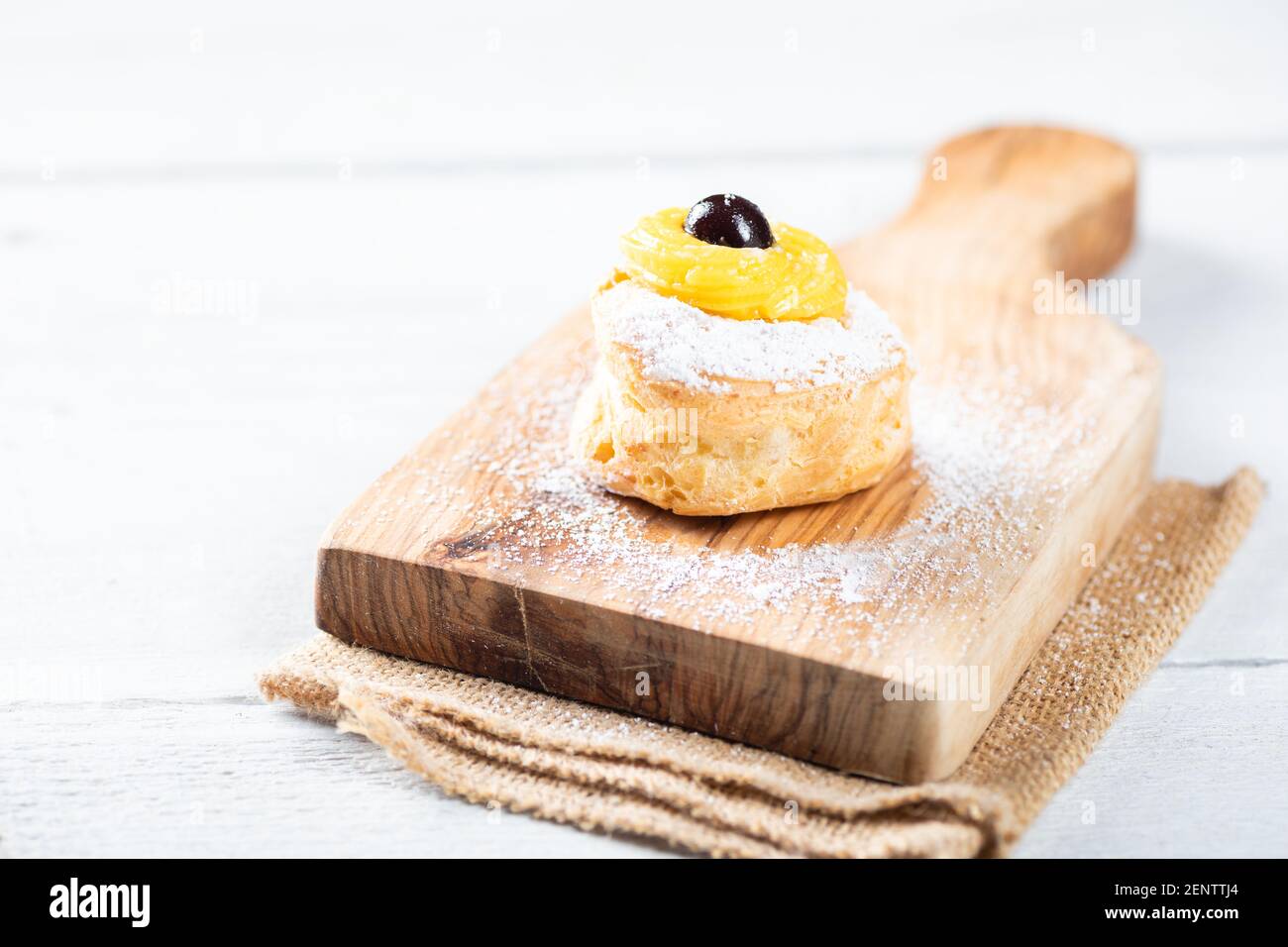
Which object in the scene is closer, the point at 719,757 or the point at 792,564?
the point at 719,757

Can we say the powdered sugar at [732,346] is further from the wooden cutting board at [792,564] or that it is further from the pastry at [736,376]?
the wooden cutting board at [792,564]

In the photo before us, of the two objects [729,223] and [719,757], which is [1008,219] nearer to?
[729,223]

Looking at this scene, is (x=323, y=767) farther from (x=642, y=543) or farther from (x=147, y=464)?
(x=147, y=464)

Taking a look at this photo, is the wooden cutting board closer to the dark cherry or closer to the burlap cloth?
the burlap cloth

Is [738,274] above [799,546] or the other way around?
above

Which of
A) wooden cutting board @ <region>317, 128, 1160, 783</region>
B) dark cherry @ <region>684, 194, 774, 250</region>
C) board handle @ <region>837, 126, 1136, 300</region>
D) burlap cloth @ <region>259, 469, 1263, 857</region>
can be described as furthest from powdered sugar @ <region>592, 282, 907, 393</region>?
board handle @ <region>837, 126, 1136, 300</region>

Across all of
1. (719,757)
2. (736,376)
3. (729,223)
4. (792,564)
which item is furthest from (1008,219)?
(719,757)

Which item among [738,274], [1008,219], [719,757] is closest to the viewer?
[719,757]
